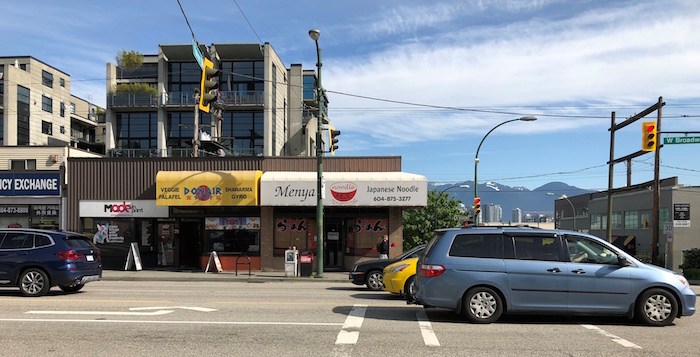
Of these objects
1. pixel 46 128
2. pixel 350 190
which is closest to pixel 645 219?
pixel 350 190

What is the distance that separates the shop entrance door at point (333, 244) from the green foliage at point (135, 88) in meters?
36.2

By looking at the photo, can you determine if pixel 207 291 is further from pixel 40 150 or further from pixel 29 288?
pixel 40 150

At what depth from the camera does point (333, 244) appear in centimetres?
2317

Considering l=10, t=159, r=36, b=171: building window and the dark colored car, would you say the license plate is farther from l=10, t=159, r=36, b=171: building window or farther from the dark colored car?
l=10, t=159, r=36, b=171: building window

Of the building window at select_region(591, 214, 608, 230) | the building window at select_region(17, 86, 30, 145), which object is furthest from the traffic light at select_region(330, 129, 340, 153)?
the building window at select_region(17, 86, 30, 145)

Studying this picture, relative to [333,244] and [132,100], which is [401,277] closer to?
[333,244]

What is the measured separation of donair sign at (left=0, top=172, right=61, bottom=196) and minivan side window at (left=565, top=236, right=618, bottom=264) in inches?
853

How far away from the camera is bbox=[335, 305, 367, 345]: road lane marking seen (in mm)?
7836

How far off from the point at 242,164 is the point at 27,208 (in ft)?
31.7

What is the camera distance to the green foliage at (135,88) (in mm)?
52594

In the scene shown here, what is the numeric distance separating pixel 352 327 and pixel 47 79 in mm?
74799

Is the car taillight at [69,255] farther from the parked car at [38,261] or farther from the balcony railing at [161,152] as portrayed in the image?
the balcony railing at [161,152]

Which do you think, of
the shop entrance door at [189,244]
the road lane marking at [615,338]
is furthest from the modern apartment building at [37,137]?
the road lane marking at [615,338]

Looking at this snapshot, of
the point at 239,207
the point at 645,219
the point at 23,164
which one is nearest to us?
the point at 239,207
